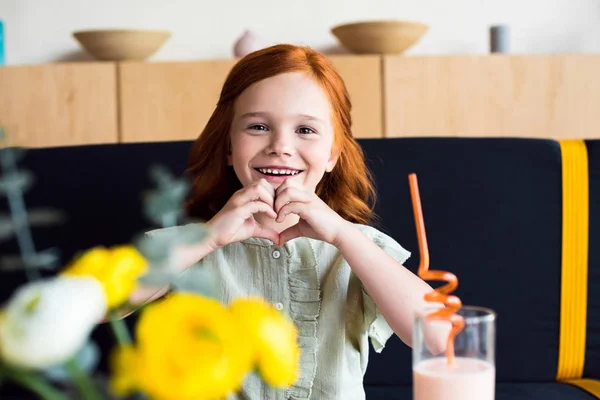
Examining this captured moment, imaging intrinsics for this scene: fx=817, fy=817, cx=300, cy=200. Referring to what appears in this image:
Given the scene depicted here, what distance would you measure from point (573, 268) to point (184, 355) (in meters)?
1.60

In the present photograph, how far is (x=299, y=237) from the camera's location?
1.48 meters

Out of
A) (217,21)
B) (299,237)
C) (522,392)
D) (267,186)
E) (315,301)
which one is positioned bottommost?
(522,392)

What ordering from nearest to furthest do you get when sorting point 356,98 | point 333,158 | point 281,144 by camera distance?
point 281,144 → point 333,158 → point 356,98

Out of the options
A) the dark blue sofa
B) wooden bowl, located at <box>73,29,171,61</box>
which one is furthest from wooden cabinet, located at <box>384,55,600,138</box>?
the dark blue sofa

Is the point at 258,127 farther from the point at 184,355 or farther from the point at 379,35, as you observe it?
the point at 379,35

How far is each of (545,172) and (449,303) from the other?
1180mm

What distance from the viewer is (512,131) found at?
10.2 ft

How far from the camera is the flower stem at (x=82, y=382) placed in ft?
1.25

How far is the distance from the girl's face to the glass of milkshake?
0.71m

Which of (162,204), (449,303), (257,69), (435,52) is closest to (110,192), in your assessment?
(257,69)

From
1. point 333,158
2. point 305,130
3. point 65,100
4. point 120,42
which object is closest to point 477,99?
point 120,42

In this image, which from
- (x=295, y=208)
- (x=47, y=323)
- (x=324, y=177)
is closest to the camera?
(x=47, y=323)

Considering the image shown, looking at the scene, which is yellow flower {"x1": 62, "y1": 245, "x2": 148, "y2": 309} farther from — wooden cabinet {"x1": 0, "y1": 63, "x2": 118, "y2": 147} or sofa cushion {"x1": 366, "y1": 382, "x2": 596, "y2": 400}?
wooden cabinet {"x1": 0, "y1": 63, "x2": 118, "y2": 147}

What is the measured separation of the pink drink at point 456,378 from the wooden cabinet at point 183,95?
235 centimetres
